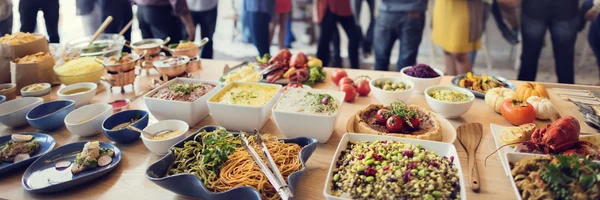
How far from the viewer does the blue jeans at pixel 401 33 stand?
3217 millimetres

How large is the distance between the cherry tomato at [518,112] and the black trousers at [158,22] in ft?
9.40

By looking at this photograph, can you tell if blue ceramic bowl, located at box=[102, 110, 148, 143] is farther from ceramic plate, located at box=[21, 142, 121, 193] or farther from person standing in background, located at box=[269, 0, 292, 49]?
person standing in background, located at box=[269, 0, 292, 49]

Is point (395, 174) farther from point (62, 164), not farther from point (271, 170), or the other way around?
point (62, 164)

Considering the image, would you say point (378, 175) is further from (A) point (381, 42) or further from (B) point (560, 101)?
(A) point (381, 42)

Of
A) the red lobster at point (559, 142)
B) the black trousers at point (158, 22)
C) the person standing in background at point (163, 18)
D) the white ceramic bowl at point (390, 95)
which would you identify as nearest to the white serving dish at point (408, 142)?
the red lobster at point (559, 142)

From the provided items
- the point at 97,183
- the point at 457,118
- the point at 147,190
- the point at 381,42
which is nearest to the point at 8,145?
the point at 97,183

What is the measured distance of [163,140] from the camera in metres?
1.45

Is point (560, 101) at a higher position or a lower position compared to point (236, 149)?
higher

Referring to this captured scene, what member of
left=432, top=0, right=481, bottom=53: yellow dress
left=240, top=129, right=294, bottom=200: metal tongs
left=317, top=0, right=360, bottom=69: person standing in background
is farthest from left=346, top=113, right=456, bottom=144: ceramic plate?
left=317, top=0, right=360, bottom=69: person standing in background

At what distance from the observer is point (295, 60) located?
2.40 meters

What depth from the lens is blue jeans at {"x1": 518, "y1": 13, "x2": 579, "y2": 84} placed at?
3289 mm

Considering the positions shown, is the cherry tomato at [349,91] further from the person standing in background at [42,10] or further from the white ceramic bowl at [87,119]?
the person standing in background at [42,10]

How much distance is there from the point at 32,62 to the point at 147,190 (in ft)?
4.50

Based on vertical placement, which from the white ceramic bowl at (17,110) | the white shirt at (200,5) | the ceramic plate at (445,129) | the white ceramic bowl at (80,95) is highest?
the white shirt at (200,5)
